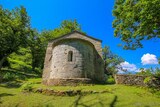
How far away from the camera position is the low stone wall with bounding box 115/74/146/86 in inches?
583

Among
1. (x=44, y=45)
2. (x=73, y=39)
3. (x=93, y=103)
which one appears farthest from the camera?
(x=44, y=45)

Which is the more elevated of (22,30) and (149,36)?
(22,30)

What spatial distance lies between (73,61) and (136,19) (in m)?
7.82

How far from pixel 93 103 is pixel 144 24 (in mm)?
7731

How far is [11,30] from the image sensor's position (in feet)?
92.4

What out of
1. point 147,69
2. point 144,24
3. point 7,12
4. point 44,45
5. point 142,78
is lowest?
point 142,78

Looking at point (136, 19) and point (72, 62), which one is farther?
point (72, 62)

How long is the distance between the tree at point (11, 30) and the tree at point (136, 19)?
802 inches

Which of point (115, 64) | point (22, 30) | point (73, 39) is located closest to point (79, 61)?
point (73, 39)

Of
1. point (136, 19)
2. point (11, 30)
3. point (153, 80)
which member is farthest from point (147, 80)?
point (11, 30)

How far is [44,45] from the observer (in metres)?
37.6

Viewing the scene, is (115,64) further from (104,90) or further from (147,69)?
(104,90)

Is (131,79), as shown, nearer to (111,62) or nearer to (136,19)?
(136,19)

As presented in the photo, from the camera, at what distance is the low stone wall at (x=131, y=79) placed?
48.6ft
